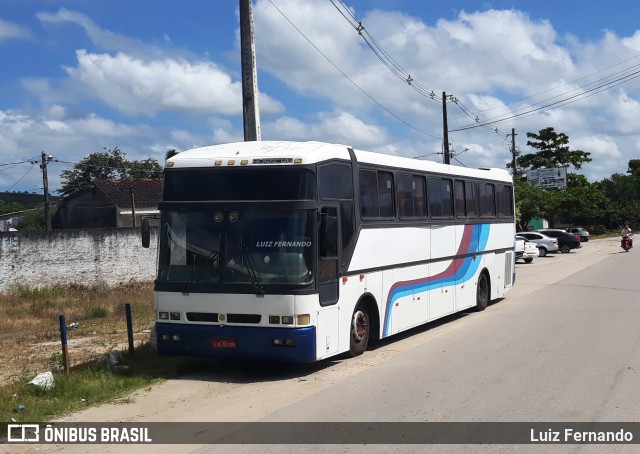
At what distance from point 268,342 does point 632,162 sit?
122026 millimetres

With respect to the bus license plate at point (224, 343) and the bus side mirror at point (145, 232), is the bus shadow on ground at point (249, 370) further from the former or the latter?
the bus side mirror at point (145, 232)

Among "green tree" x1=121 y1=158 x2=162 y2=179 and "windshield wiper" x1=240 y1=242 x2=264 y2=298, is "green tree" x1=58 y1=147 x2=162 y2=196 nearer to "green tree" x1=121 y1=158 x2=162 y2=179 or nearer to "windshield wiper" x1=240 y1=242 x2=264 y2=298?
"green tree" x1=121 y1=158 x2=162 y2=179

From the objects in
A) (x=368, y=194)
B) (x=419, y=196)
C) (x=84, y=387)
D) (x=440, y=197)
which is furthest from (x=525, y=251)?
(x=84, y=387)

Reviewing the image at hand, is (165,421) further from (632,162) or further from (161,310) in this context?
(632,162)

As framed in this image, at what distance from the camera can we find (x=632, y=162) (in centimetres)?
12081

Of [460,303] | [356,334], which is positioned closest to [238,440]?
[356,334]

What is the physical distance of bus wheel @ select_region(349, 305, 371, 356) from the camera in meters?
11.8

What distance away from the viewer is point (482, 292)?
727 inches

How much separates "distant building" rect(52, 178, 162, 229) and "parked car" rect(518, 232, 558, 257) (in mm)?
24278

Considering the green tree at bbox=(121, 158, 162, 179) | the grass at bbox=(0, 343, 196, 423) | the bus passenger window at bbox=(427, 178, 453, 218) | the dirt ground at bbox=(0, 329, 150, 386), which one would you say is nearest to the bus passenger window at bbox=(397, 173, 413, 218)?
the bus passenger window at bbox=(427, 178, 453, 218)

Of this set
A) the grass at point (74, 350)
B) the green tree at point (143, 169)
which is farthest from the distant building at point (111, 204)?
the grass at point (74, 350)

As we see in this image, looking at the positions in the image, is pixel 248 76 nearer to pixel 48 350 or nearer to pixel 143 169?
pixel 48 350

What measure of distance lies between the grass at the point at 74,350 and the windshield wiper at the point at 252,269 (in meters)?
1.97

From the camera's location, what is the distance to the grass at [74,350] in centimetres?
969
